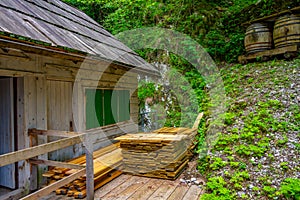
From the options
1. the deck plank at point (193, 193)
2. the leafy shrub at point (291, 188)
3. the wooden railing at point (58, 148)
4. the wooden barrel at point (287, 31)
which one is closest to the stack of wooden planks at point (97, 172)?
the wooden railing at point (58, 148)

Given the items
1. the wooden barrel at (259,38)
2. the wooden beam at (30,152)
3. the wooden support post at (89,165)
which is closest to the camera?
the wooden beam at (30,152)

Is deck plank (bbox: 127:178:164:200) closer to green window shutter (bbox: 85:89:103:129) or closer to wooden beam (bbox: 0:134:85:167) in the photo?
wooden beam (bbox: 0:134:85:167)

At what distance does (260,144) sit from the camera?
4.03 metres

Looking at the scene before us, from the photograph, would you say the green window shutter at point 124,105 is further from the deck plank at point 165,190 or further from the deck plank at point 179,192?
the deck plank at point 179,192

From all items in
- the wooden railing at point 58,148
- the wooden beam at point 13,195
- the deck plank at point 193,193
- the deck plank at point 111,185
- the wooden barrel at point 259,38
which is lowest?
the deck plank at point 111,185

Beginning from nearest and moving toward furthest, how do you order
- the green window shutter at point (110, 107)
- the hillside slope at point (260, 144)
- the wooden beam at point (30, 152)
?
the wooden beam at point (30, 152) → the hillside slope at point (260, 144) → the green window shutter at point (110, 107)

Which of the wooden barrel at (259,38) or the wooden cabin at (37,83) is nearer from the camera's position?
the wooden cabin at (37,83)

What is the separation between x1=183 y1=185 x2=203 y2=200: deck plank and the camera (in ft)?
11.3

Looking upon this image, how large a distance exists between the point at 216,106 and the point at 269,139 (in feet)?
6.42

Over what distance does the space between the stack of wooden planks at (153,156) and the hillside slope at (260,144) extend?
585 mm

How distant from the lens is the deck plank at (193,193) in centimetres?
345

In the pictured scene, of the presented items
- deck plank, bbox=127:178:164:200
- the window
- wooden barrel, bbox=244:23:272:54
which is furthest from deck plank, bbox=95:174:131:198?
wooden barrel, bbox=244:23:272:54

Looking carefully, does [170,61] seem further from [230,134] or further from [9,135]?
[9,135]

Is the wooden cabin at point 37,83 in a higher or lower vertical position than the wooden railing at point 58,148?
higher
